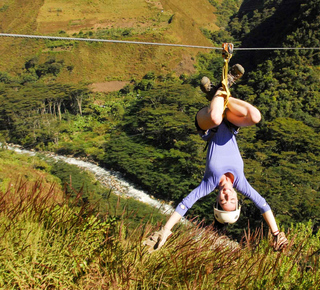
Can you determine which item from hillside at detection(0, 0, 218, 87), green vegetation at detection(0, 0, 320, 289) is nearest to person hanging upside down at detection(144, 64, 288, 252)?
green vegetation at detection(0, 0, 320, 289)

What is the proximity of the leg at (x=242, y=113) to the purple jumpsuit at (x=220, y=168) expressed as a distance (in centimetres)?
9

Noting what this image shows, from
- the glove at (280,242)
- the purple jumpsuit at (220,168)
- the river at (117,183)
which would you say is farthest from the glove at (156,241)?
the river at (117,183)

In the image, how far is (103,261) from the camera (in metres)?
1.58

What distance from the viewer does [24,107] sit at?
25609 mm

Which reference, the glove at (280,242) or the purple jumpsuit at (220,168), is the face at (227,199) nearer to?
the purple jumpsuit at (220,168)

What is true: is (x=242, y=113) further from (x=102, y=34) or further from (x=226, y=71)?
(x=102, y=34)

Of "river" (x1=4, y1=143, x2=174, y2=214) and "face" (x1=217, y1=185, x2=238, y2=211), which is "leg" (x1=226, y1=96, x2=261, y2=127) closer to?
"face" (x1=217, y1=185, x2=238, y2=211)

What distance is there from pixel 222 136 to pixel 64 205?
987 millimetres

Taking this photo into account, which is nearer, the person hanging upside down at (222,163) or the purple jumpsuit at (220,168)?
the person hanging upside down at (222,163)

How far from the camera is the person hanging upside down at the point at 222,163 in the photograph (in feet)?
5.21

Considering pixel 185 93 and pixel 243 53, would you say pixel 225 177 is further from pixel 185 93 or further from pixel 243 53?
pixel 243 53

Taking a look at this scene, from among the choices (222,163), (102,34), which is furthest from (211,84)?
(102,34)

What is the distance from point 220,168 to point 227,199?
0.55ft

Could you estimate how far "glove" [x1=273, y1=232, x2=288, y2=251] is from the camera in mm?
1789
